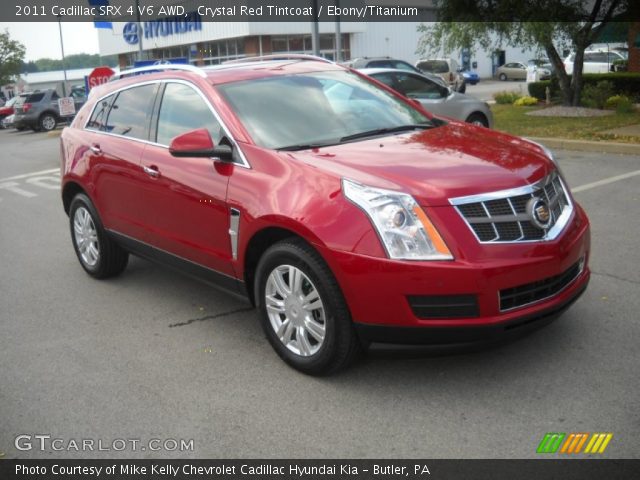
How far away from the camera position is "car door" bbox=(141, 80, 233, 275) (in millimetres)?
4543

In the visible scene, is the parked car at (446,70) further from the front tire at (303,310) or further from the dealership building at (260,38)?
the front tire at (303,310)

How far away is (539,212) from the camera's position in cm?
380

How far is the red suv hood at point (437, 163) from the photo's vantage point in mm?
3734

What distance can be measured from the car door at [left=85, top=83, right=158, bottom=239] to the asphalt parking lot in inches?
28.6

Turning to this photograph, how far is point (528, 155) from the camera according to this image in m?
4.30

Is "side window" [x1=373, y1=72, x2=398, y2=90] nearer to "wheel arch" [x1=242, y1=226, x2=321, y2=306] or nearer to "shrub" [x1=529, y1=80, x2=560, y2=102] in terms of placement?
"wheel arch" [x1=242, y1=226, x2=321, y2=306]

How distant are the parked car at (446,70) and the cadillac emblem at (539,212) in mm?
27076

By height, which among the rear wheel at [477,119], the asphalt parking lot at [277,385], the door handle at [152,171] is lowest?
the asphalt parking lot at [277,385]

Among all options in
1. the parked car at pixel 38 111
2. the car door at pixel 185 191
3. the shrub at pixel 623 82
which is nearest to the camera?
the car door at pixel 185 191

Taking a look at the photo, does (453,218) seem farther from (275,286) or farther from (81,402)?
(81,402)

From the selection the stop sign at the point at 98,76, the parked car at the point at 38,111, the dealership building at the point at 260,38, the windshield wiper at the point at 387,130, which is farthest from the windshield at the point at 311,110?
the dealership building at the point at 260,38

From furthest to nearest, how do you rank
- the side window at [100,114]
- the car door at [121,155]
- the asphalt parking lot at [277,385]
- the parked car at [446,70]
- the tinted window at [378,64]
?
the parked car at [446,70] → the tinted window at [378,64] → the side window at [100,114] → the car door at [121,155] → the asphalt parking lot at [277,385]

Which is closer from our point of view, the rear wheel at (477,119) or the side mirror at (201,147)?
the side mirror at (201,147)

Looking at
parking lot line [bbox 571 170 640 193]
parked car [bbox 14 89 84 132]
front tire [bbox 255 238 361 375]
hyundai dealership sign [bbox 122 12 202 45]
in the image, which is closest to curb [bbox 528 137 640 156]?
parking lot line [bbox 571 170 640 193]
